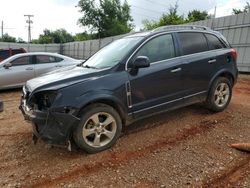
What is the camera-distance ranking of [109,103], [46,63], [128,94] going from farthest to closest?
[46,63] → [128,94] → [109,103]

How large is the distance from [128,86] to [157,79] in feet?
1.91

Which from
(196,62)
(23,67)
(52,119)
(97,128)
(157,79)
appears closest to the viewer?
(52,119)

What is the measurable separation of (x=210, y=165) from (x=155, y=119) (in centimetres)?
180

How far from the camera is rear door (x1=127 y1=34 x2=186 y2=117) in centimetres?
438

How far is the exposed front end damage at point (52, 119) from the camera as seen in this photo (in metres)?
3.72

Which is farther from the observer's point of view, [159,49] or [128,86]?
[159,49]

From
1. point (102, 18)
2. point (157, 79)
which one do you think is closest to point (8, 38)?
point (102, 18)

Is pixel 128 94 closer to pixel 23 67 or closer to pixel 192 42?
pixel 192 42

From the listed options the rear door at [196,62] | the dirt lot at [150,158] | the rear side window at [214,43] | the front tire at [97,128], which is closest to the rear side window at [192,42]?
the rear door at [196,62]

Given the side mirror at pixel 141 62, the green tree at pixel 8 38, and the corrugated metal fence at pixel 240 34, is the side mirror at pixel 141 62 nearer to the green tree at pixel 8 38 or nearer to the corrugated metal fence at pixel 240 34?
Answer: the corrugated metal fence at pixel 240 34

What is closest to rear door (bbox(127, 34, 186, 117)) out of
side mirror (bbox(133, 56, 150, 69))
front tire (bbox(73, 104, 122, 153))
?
side mirror (bbox(133, 56, 150, 69))

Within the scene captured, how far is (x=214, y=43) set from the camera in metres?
5.52

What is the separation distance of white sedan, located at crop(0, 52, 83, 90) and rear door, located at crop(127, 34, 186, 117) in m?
5.08

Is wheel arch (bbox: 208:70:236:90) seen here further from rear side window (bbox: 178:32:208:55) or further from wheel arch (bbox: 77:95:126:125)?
wheel arch (bbox: 77:95:126:125)
